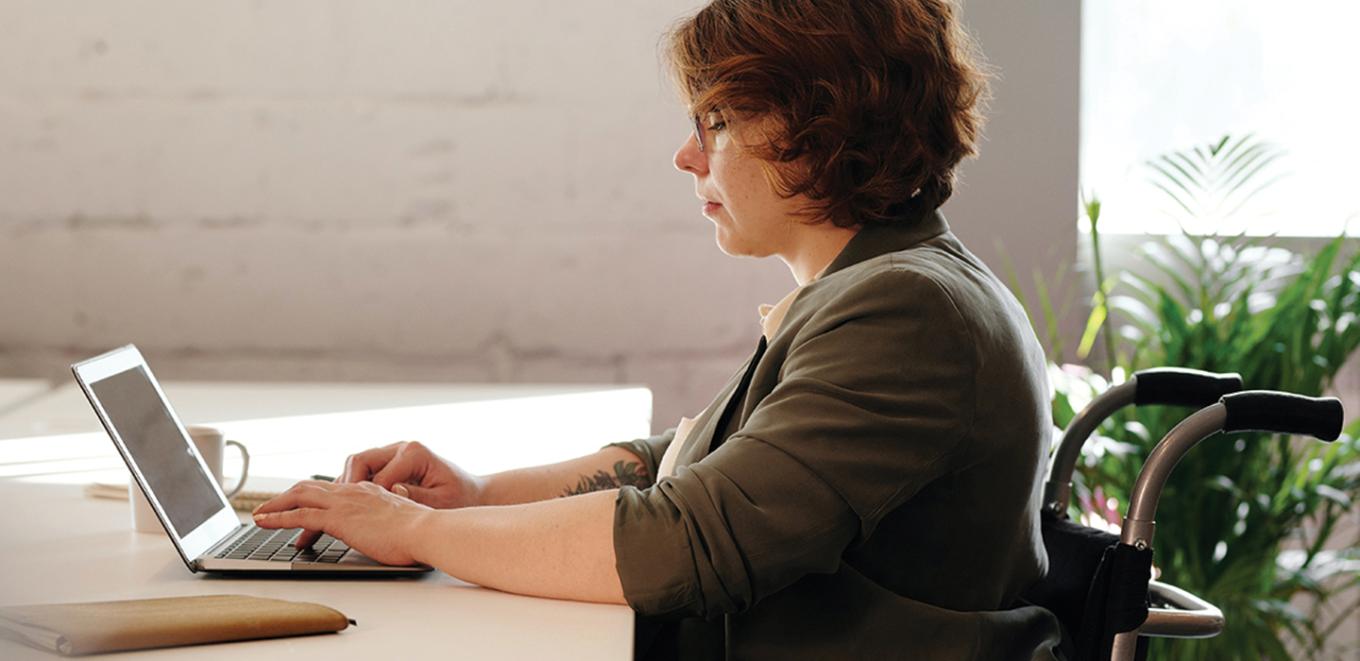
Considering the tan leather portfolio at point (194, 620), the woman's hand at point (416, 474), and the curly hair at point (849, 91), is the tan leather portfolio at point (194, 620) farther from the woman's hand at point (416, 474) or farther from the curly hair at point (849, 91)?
the curly hair at point (849, 91)

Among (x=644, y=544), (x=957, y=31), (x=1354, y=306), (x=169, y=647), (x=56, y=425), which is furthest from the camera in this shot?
(x=1354, y=306)

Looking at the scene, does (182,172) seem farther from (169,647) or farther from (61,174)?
(169,647)

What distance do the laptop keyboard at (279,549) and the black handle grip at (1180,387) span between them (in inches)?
29.8

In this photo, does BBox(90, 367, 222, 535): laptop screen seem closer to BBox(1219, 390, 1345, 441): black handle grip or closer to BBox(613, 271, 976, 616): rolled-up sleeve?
BBox(613, 271, 976, 616): rolled-up sleeve

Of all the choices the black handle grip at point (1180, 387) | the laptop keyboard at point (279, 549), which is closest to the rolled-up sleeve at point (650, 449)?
the laptop keyboard at point (279, 549)

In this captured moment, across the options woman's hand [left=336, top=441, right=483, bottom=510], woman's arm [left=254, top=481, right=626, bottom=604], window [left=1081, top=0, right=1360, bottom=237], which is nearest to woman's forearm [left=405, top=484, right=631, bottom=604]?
woman's arm [left=254, top=481, right=626, bottom=604]

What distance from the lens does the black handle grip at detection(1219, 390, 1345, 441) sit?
115 centimetres

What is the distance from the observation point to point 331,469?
1573 millimetres

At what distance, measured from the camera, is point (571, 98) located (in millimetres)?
2516

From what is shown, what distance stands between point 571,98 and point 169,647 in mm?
1743

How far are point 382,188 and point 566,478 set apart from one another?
1.23m

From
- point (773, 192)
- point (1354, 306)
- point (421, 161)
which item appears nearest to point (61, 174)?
point (421, 161)

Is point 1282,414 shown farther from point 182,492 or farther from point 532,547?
point 182,492

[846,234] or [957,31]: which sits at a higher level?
[957,31]
